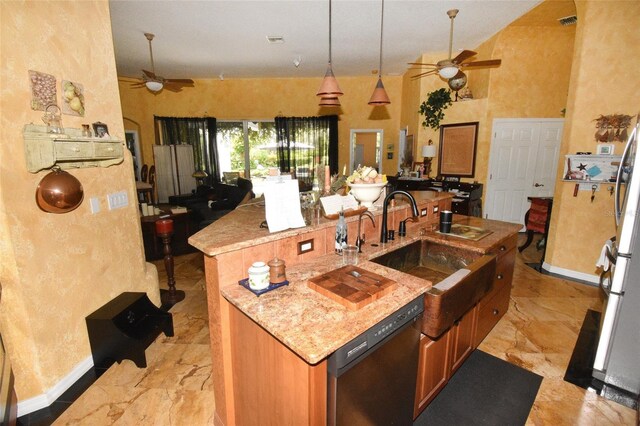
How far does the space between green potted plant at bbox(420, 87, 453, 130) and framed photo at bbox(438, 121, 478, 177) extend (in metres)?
0.19

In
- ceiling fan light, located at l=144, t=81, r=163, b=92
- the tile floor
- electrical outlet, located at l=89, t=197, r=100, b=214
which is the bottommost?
the tile floor

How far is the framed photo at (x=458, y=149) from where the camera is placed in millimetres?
5438

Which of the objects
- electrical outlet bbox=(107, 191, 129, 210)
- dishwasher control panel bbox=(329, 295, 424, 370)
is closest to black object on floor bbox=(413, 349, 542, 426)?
dishwasher control panel bbox=(329, 295, 424, 370)

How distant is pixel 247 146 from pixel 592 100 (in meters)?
6.48

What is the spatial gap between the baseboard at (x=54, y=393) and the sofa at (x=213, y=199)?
2.68 meters

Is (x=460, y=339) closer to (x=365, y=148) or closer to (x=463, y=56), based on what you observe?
(x=463, y=56)

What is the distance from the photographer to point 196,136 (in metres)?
7.39

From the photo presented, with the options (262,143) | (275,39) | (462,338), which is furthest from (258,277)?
(262,143)

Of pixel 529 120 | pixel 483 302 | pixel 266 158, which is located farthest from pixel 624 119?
pixel 266 158

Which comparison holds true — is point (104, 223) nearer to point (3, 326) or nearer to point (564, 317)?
point (3, 326)

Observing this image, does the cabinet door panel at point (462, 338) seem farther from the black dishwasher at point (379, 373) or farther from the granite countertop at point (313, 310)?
the granite countertop at point (313, 310)

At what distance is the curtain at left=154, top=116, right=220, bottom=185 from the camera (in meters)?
7.35

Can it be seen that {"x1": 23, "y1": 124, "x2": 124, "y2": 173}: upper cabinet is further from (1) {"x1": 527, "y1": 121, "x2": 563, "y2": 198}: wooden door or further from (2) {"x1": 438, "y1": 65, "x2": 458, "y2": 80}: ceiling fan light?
(1) {"x1": 527, "y1": 121, "x2": 563, "y2": 198}: wooden door

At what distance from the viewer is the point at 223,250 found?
1.42 metres
